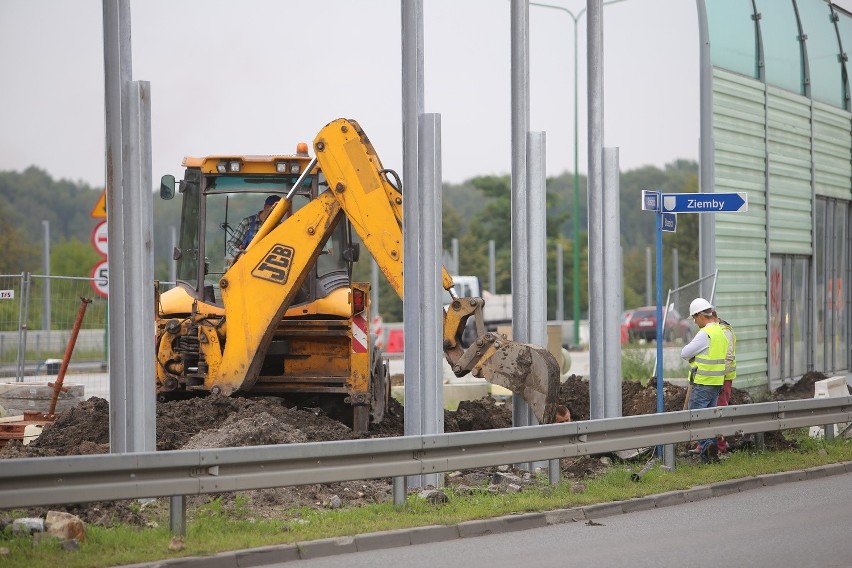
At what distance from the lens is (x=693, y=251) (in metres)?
79.9

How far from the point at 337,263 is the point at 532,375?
134 inches

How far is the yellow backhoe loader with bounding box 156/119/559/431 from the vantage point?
1258 cm

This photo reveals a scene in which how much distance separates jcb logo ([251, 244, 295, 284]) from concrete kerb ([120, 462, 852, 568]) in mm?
4502

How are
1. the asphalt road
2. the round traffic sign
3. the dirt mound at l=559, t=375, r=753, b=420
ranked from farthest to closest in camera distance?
the round traffic sign < the dirt mound at l=559, t=375, r=753, b=420 < the asphalt road

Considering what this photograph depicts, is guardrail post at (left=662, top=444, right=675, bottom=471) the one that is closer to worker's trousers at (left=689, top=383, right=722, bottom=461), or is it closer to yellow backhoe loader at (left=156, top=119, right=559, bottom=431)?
worker's trousers at (left=689, top=383, right=722, bottom=461)

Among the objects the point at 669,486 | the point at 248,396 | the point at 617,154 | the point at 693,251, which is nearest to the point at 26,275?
the point at 248,396

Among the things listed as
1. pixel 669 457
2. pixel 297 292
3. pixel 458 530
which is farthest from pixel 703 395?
pixel 458 530

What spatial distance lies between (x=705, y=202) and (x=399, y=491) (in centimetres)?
530

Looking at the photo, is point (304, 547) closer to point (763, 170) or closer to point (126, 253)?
point (126, 253)

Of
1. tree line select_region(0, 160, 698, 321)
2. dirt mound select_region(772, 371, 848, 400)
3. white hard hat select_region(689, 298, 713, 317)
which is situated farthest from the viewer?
tree line select_region(0, 160, 698, 321)

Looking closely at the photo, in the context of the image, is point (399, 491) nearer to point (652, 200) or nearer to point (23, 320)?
point (652, 200)

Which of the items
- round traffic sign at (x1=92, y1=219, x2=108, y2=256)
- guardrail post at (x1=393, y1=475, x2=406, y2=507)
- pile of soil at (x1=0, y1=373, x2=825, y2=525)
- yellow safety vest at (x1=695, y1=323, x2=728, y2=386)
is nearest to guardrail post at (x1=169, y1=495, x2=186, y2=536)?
pile of soil at (x1=0, y1=373, x2=825, y2=525)

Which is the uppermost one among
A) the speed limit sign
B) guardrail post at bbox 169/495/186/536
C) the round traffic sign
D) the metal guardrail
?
the round traffic sign

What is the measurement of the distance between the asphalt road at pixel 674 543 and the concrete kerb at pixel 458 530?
0.10 meters
